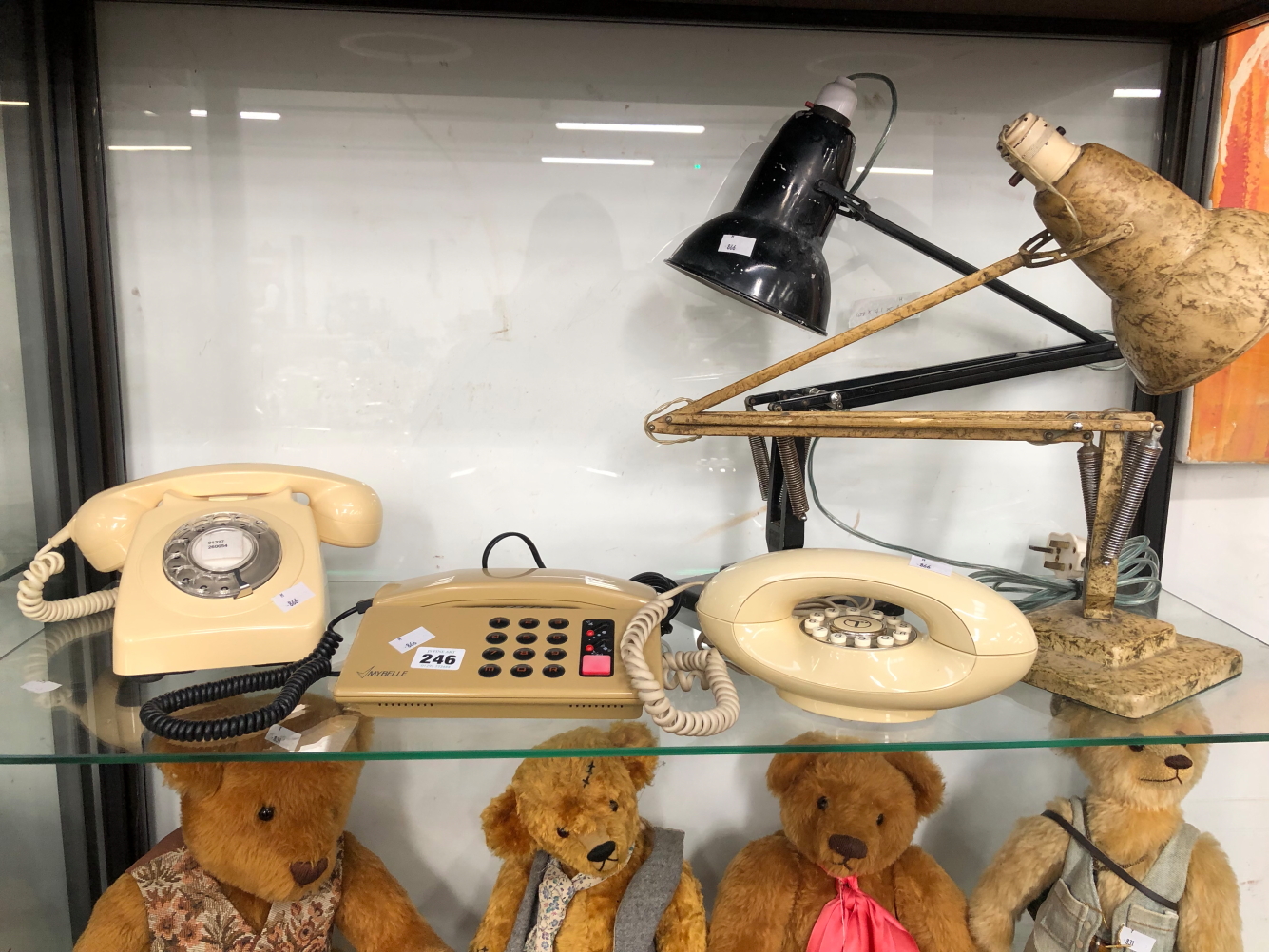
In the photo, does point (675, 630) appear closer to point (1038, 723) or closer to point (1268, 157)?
point (1038, 723)

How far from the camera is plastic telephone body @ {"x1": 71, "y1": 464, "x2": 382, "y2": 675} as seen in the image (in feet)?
2.22

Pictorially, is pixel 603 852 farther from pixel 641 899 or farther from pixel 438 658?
pixel 438 658

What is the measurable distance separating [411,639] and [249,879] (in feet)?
1.12

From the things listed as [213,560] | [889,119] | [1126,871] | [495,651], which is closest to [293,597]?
[213,560]

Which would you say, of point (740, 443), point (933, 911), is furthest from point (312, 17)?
point (933, 911)

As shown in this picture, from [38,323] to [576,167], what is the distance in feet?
1.98

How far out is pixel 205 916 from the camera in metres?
0.83

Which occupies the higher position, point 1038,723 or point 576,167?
point 576,167

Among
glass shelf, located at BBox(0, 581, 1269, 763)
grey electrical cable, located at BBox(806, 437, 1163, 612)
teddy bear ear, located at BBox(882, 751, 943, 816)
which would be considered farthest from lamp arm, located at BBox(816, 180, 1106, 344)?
teddy bear ear, located at BBox(882, 751, 943, 816)

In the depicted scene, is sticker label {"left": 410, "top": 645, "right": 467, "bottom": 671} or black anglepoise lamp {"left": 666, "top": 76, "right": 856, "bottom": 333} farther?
black anglepoise lamp {"left": 666, "top": 76, "right": 856, "bottom": 333}

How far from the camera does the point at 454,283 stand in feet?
3.11

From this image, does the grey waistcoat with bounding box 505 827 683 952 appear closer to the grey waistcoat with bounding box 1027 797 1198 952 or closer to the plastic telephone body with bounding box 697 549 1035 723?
the plastic telephone body with bounding box 697 549 1035 723

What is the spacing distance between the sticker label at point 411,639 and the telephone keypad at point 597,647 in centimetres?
13

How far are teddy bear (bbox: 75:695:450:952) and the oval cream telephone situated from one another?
0.52 feet
